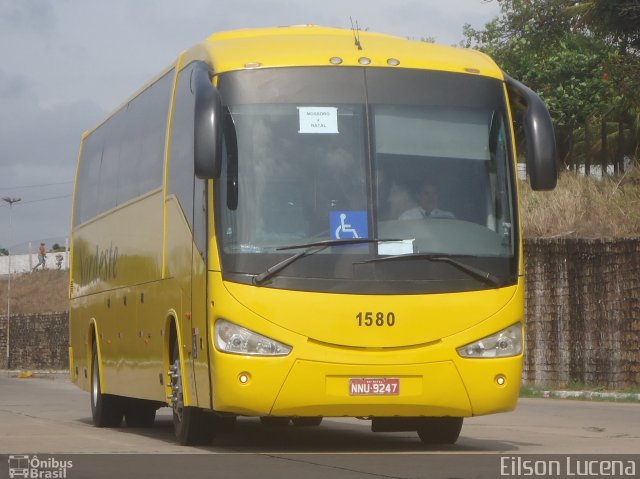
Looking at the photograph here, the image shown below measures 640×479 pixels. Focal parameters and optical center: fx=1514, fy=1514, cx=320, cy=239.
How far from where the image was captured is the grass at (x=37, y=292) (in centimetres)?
8712

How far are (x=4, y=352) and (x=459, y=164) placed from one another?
199 ft

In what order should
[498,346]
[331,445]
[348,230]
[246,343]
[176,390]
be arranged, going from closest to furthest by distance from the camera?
1. [246,343]
2. [348,230]
3. [498,346]
4. [176,390]
5. [331,445]

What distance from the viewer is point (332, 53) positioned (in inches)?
517

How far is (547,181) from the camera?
1256 cm

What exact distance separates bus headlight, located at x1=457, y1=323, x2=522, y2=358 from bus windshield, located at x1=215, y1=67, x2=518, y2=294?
0.42m

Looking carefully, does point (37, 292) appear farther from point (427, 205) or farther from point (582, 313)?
point (427, 205)

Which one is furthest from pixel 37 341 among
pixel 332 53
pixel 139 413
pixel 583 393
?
pixel 332 53

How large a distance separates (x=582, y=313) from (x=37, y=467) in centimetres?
1627

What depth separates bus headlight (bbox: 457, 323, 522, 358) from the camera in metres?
12.4

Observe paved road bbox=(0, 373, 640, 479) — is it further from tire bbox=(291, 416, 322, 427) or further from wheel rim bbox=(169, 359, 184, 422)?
wheel rim bbox=(169, 359, 184, 422)

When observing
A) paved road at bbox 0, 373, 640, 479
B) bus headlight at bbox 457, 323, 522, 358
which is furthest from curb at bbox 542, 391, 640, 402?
bus headlight at bbox 457, 323, 522, 358

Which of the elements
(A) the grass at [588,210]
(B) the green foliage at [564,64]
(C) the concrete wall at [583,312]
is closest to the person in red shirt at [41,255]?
(B) the green foliage at [564,64]

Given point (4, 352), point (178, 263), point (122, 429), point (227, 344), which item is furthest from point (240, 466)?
point (4, 352)

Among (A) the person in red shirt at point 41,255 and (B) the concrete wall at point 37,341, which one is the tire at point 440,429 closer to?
(B) the concrete wall at point 37,341
